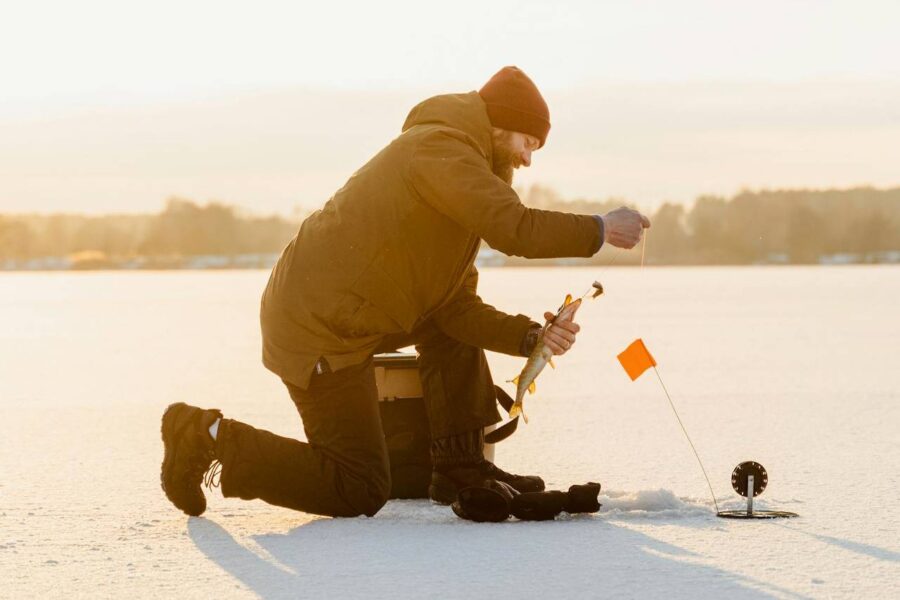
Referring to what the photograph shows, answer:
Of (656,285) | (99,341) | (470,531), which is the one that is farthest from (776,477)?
(656,285)

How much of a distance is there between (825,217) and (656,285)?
48.7m

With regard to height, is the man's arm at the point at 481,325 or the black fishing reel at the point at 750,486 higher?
the man's arm at the point at 481,325

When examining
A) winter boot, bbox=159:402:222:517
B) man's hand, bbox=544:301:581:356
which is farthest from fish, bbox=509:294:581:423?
winter boot, bbox=159:402:222:517

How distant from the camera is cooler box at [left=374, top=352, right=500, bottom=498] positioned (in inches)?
179

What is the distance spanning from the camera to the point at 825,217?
72.2m

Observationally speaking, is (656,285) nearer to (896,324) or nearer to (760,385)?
(896,324)

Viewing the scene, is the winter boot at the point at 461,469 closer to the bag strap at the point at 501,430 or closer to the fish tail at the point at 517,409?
the bag strap at the point at 501,430

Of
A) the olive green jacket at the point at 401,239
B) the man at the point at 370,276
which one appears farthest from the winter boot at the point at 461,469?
the olive green jacket at the point at 401,239

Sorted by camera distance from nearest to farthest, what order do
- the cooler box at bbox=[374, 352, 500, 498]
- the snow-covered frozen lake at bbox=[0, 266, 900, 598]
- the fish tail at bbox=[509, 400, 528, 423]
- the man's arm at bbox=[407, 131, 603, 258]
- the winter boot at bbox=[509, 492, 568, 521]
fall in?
the snow-covered frozen lake at bbox=[0, 266, 900, 598] → the man's arm at bbox=[407, 131, 603, 258] → the winter boot at bbox=[509, 492, 568, 521] → the fish tail at bbox=[509, 400, 528, 423] → the cooler box at bbox=[374, 352, 500, 498]

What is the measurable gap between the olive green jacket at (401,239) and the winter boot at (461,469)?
46 centimetres

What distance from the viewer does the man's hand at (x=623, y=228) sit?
13.0ft

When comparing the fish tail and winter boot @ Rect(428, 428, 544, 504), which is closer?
the fish tail

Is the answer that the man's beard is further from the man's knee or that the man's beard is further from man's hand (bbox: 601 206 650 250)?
the man's knee

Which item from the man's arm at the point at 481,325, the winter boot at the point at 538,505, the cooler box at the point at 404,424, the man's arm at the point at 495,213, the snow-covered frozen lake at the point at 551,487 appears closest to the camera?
the snow-covered frozen lake at the point at 551,487
